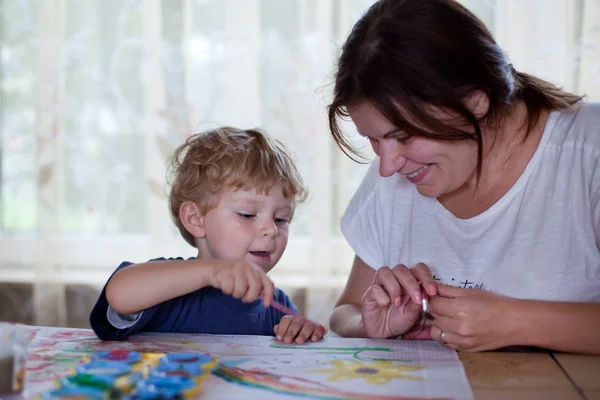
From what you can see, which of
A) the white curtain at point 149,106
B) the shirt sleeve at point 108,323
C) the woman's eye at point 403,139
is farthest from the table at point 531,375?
the white curtain at point 149,106

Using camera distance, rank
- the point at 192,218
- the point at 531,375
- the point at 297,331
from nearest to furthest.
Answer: the point at 531,375
the point at 297,331
the point at 192,218

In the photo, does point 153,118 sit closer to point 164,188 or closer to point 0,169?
point 164,188

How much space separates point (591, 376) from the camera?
0.93 meters

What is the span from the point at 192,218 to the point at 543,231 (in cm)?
69

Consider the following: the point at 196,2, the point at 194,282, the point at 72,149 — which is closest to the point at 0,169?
the point at 72,149

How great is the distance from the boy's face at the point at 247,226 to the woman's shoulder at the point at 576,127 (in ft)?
1.75

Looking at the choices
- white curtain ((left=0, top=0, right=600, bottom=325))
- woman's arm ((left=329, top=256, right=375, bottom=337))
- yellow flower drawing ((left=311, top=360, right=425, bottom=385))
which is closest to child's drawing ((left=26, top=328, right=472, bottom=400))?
yellow flower drawing ((left=311, top=360, right=425, bottom=385))

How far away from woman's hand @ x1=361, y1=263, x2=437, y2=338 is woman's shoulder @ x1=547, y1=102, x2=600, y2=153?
0.37 m

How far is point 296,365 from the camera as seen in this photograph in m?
0.97

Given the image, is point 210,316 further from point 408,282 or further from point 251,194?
point 408,282

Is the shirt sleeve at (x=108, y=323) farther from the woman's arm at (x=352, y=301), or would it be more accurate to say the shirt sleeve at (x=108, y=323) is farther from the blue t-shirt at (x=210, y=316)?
the woman's arm at (x=352, y=301)

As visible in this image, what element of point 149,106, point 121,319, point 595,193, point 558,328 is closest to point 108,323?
point 121,319

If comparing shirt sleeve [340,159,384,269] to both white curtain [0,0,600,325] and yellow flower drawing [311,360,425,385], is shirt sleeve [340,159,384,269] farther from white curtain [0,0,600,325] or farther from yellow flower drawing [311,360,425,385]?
white curtain [0,0,600,325]

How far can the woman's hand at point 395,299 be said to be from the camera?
113cm
